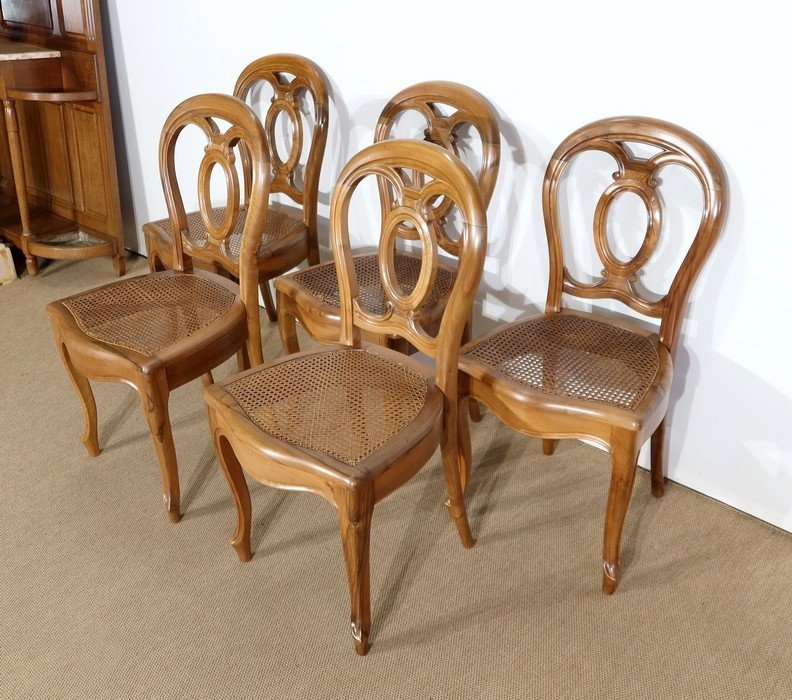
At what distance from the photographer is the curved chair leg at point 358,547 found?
1.43m

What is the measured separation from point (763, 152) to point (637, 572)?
984mm

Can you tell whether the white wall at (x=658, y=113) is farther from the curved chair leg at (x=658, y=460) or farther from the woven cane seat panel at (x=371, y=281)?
the woven cane seat panel at (x=371, y=281)

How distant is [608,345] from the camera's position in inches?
72.2

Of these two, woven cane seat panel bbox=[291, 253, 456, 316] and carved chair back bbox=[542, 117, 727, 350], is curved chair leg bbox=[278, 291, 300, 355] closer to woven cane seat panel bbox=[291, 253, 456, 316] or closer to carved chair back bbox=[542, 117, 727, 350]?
woven cane seat panel bbox=[291, 253, 456, 316]

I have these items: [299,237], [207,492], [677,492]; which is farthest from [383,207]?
[677,492]

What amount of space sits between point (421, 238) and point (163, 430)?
0.77m

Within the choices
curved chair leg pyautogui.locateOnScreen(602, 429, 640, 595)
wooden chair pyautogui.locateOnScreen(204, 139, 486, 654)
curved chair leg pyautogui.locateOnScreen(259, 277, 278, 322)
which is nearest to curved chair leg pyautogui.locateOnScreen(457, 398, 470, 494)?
wooden chair pyautogui.locateOnScreen(204, 139, 486, 654)

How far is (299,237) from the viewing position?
247 centimetres

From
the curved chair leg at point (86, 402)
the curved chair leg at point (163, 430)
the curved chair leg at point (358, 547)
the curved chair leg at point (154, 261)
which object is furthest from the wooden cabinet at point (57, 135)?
the curved chair leg at point (358, 547)

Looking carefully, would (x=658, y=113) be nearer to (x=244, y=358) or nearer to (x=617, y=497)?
(x=617, y=497)

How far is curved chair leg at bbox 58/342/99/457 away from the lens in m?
2.04

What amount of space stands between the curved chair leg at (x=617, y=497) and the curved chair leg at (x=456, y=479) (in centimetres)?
33

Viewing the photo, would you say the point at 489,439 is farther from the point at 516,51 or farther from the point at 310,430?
the point at 516,51

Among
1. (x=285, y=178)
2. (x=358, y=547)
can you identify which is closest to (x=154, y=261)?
(x=285, y=178)
